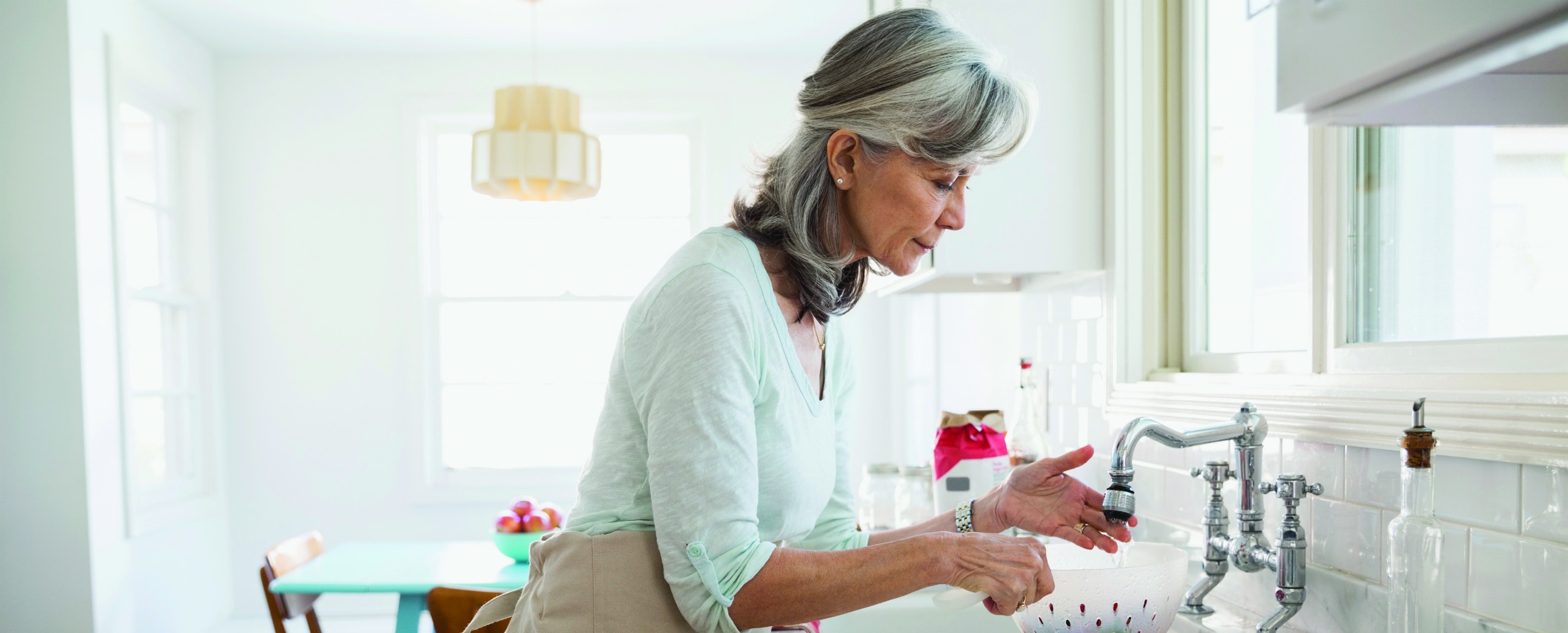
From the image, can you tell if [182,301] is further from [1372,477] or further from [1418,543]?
[1418,543]

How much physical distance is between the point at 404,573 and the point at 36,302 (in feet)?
5.49

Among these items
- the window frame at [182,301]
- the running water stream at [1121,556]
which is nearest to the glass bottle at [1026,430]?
the running water stream at [1121,556]

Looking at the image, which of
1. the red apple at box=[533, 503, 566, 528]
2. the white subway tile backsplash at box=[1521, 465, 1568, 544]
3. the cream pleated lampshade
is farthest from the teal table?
the white subway tile backsplash at box=[1521, 465, 1568, 544]

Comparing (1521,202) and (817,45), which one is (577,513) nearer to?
(1521,202)

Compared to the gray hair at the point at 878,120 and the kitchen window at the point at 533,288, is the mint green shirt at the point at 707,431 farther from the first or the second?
the kitchen window at the point at 533,288

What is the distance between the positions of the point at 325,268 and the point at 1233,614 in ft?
14.4

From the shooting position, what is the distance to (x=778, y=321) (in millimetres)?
1168

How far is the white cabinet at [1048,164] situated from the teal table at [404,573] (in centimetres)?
166

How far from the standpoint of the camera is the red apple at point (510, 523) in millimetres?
3254

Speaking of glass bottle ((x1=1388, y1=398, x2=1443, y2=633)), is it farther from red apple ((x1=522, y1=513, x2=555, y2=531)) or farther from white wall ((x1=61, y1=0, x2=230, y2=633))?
white wall ((x1=61, y1=0, x2=230, y2=633))

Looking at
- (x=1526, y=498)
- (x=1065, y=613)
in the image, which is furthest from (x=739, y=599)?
(x=1526, y=498)

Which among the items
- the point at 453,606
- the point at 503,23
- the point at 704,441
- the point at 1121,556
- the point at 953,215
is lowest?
the point at 453,606

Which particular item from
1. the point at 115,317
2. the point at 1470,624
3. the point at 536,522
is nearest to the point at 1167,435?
the point at 1470,624

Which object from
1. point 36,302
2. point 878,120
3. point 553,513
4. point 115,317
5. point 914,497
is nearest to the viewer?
point 878,120
